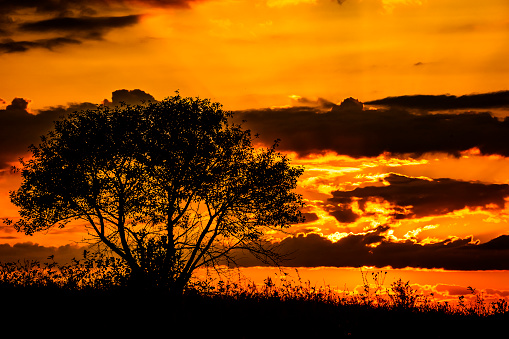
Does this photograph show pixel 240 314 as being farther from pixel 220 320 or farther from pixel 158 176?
pixel 158 176

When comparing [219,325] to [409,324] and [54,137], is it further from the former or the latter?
[54,137]

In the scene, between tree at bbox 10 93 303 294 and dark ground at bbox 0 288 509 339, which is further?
tree at bbox 10 93 303 294

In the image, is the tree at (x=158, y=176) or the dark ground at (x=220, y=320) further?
the tree at (x=158, y=176)

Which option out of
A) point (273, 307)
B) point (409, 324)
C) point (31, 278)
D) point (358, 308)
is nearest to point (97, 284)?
point (31, 278)

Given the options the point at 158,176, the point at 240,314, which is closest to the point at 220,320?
the point at 240,314

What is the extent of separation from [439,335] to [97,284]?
14.9m

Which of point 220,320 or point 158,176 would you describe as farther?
point 158,176

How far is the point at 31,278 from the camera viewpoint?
26.1 meters

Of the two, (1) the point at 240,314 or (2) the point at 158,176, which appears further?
(2) the point at 158,176

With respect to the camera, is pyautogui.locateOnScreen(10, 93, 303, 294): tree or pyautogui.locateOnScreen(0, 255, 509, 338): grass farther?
pyautogui.locateOnScreen(10, 93, 303, 294): tree

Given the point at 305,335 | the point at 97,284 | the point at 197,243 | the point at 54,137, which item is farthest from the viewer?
the point at 54,137

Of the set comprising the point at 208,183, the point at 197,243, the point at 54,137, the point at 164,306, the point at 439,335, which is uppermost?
the point at 54,137

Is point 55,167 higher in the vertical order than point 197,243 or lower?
higher

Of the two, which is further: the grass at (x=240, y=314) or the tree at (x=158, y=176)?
the tree at (x=158, y=176)
